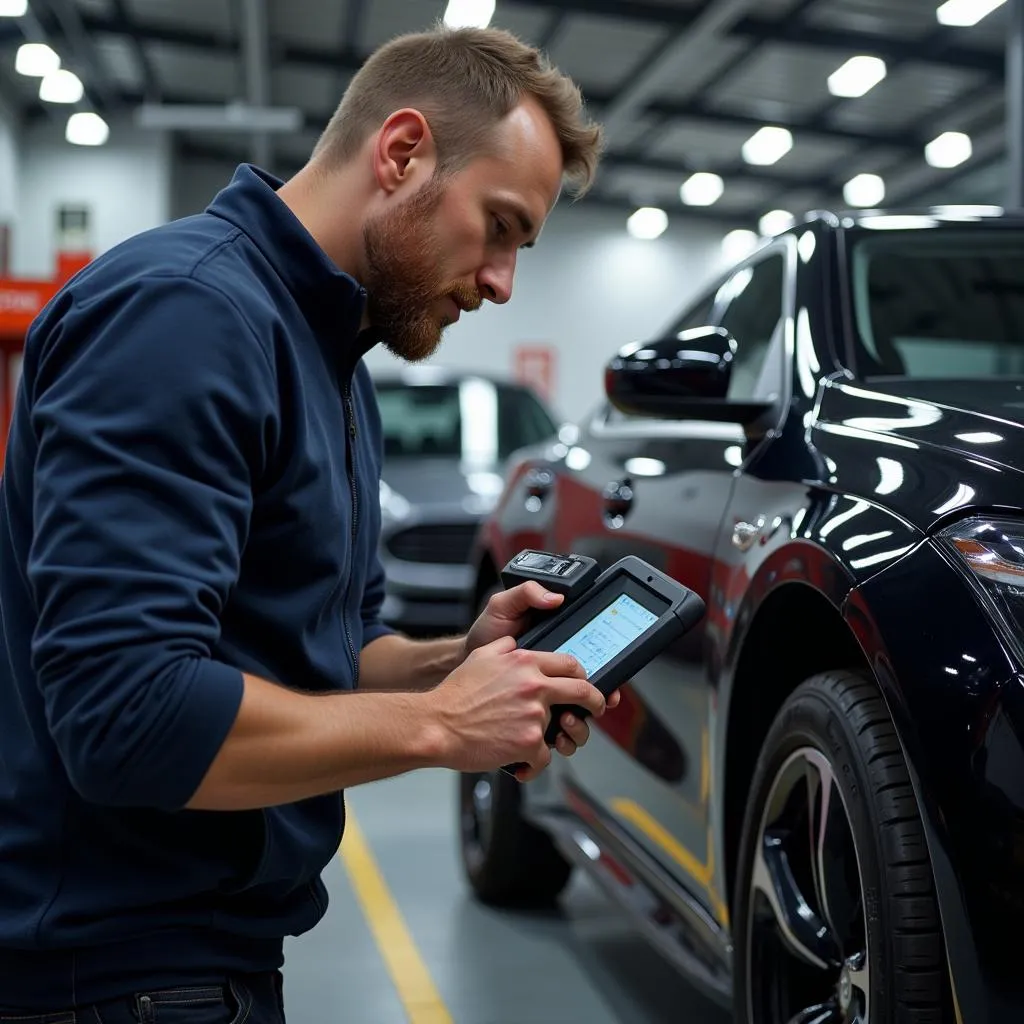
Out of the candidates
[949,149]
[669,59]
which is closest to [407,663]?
[669,59]

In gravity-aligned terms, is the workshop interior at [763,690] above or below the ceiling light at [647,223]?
below

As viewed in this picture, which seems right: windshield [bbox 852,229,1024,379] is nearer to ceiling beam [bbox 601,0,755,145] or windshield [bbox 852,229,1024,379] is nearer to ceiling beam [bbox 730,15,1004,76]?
ceiling beam [bbox 601,0,755,145]

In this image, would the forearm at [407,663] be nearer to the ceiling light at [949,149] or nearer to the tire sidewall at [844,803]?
the tire sidewall at [844,803]

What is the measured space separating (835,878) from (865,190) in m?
20.5

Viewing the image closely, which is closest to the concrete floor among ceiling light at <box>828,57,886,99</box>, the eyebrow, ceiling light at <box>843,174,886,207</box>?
the eyebrow

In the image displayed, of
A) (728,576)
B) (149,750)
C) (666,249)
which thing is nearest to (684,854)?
(728,576)

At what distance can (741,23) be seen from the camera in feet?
46.7

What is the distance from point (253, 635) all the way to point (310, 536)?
117 millimetres

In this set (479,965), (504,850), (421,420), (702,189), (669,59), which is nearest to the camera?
(479,965)

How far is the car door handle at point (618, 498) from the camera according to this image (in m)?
2.94

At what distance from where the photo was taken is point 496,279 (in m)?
1.65

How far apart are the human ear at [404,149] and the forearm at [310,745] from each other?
1.82 feet

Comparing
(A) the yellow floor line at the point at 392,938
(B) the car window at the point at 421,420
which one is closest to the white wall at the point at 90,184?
(B) the car window at the point at 421,420

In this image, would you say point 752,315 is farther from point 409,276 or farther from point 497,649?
point 497,649
